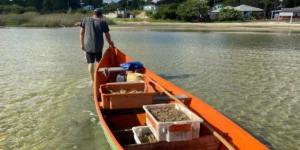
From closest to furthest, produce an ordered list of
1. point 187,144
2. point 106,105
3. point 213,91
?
point 187,144, point 106,105, point 213,91

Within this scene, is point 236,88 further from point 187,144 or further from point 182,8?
point 182,8

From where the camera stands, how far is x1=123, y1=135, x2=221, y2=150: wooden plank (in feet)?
12.1

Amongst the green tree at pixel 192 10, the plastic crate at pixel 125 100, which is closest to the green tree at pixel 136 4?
the green tree at pixel 192 10

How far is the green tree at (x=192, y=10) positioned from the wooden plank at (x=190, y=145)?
55.9 metres

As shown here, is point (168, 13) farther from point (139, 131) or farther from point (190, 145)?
point (190, 145)

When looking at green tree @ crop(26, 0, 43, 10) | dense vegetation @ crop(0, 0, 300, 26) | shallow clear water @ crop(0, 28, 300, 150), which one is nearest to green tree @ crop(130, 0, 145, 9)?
dense vegetation @ crop(0, 0, 300, 26)

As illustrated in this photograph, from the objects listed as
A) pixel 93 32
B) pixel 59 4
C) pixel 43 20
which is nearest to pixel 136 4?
pixel 59 4

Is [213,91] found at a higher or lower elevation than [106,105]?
lower

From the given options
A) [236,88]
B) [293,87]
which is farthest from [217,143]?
[293,87]

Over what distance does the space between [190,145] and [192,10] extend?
186 ft

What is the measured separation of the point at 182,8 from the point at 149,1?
3162 inches

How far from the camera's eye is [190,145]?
381 centimetres

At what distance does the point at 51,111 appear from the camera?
22.6 feet

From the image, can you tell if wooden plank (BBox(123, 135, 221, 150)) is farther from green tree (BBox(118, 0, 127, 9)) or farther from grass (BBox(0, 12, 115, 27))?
green tree (BBox(118, 0, 127, 9))
